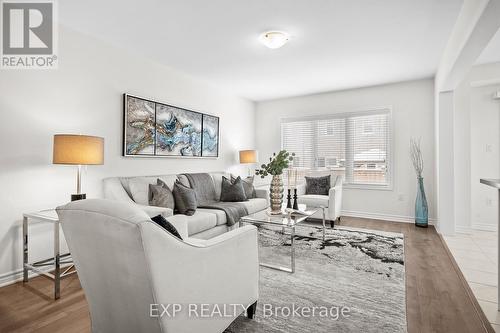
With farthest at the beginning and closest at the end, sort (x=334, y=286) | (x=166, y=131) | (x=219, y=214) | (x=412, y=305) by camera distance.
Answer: (x=166, y=131)
(x=219, y=214)
(x=334, y=286)
(x=412, y=305)

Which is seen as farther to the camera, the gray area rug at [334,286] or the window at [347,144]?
the window at [347,144]

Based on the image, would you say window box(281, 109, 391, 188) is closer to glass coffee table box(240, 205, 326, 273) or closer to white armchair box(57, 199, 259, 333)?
glass coffee table box(240, 205, 326, 273)

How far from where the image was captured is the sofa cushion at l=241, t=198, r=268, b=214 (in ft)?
13.6

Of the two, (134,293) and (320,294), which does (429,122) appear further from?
(134,293)

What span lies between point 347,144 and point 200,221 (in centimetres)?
350

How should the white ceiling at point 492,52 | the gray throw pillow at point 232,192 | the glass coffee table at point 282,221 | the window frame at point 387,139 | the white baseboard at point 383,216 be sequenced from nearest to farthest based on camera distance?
the glass coffee table at point 282,221
the white ceiling at point 492,52
the gray throw pillow at point 232,192
the white baseboard at point 383,216
the window frame at point 387,139

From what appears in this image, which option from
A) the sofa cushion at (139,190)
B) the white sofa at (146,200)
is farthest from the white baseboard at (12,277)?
the sofa cushion at (139,190)

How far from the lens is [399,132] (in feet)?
16.4

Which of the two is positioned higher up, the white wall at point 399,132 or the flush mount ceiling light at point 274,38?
the flush mount ceiling light at point 274,38

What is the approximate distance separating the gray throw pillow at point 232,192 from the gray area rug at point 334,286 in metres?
0.75

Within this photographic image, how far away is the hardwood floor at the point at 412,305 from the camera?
6.14 ft

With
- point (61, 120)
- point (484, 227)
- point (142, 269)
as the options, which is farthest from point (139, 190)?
point (484, 227)

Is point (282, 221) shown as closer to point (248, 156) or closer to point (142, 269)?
point (142, 269)

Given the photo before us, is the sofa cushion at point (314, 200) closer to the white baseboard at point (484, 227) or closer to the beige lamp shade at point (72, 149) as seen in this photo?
the white baseboard at point (484, 227)
